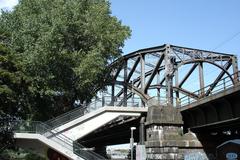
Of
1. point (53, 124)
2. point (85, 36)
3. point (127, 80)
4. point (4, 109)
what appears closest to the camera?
point (4, 109)

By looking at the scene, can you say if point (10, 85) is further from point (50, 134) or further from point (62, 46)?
point (62, 46)

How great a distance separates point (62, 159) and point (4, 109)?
28.1ft

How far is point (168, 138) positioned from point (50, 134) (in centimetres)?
1036

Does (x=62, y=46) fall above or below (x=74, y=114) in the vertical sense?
Result: above

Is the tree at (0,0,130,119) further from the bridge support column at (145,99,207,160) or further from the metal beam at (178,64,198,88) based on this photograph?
the metal beam at (178,64,198,88)

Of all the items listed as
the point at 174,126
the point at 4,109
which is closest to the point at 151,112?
the point at 174,126

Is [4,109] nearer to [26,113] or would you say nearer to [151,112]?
[26,113]

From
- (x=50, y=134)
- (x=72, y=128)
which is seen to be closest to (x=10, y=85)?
(x=50, y=134)

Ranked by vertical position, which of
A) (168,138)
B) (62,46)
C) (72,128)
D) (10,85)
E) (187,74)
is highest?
(62,46)

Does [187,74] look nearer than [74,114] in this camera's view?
No

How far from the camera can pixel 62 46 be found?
43.4 m

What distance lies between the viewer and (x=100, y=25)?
45500 mm

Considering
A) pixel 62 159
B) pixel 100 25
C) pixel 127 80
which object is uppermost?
pixel 100 25

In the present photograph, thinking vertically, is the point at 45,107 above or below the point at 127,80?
below
